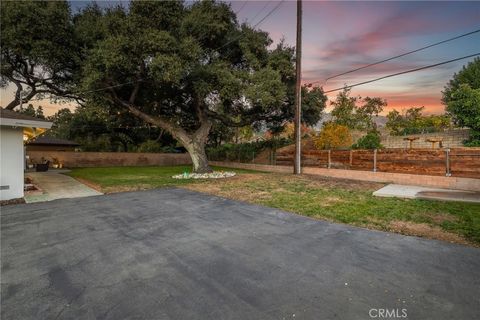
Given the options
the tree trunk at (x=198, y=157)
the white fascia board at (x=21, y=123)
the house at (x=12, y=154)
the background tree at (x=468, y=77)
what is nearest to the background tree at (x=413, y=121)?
the background tree at (x=468, y=77)

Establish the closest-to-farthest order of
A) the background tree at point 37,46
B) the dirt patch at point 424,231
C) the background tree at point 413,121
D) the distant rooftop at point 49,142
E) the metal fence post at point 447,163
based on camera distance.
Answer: the dirt patch at point 424,231
the metal fence post at point 447,163
the background tree at point 37,46
the background tree at point 413,121
the distant rooftop at point 49,142

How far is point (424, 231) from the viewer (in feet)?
16.8

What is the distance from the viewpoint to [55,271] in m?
3.54

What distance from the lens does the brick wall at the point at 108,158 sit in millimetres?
22766

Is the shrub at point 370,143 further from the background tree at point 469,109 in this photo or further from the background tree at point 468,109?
the background tree at point 469,109

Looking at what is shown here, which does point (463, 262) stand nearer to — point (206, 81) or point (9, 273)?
point (9, 273)

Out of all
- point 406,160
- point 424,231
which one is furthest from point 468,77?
point 424,231

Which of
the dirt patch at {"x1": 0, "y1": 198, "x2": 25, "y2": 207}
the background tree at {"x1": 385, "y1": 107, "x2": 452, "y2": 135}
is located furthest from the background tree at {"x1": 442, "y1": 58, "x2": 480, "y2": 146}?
the dirt patch at {"x1": 0, "y1": 198, "x2": 25, "y2": 207}

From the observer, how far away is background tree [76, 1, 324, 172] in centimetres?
1189

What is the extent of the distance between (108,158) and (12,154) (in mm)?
17491

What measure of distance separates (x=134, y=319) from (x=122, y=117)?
21.1m

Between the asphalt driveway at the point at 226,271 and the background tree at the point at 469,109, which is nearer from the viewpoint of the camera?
the asphalt driveway at the point at 226,271

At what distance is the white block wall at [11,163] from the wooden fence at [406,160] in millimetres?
13904

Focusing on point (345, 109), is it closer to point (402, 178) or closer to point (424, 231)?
point (402, 178)
